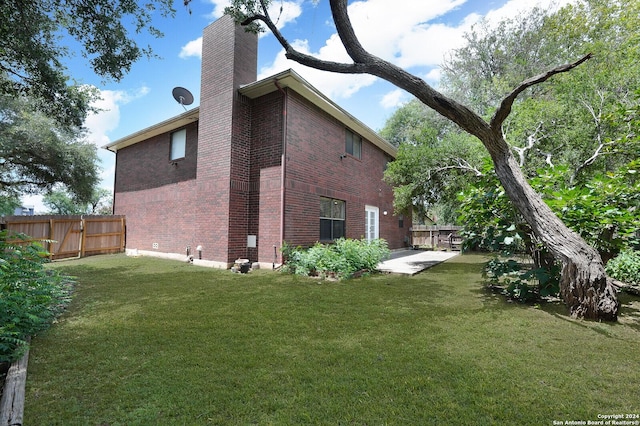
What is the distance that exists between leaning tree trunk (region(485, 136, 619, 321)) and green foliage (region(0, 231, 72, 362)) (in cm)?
621

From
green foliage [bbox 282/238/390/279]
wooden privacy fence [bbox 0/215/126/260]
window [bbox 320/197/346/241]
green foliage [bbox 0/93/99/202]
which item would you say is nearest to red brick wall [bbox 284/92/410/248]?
window [bbox 320/197/346/241]

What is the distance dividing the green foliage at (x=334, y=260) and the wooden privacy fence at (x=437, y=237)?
10.9 metres

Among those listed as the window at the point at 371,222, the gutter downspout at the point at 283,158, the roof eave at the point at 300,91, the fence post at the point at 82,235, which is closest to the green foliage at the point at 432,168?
the window at the point at 371,222

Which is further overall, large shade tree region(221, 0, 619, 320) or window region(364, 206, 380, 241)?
window region(364, 206, 380, 241)

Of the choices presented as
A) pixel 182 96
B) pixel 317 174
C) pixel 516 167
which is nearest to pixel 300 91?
pixel 317 174

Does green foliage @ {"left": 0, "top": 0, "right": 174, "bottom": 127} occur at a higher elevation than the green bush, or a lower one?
higher

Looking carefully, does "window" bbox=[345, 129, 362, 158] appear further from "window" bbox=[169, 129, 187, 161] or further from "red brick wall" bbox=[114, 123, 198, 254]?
"window" bbox=[169, 129, 187, 161]

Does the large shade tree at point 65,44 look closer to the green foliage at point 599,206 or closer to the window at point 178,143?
the window at point 178,143

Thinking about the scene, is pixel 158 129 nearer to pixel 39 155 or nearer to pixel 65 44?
pixel 65 44

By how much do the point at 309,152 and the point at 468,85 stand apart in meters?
12.5

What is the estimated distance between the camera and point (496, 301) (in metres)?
4.87

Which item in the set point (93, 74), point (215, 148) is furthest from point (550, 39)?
point (93, 74)

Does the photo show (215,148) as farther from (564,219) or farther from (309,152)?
(564,219)

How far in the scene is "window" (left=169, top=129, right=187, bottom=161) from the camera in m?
11.0
